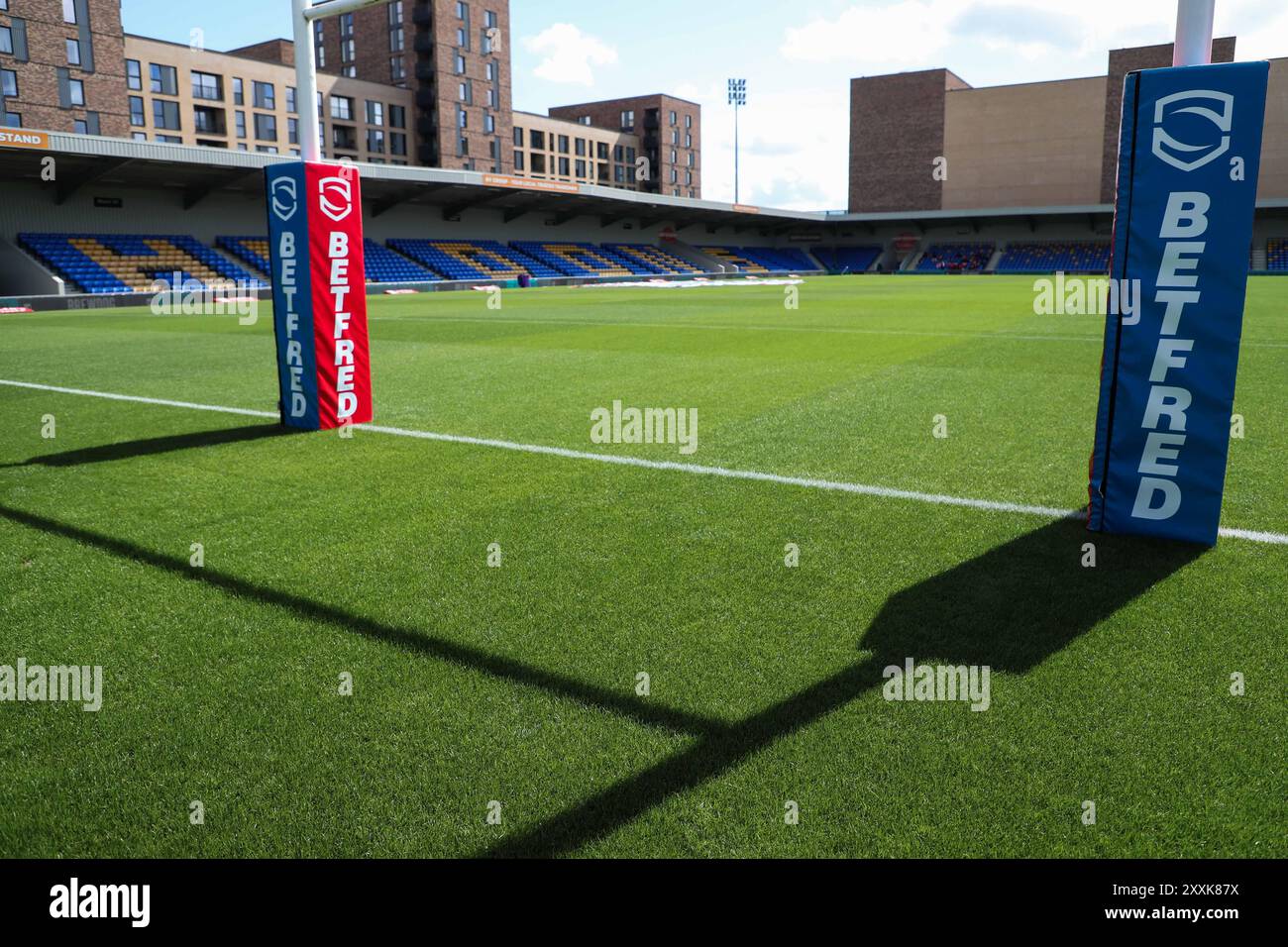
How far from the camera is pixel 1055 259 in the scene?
2840 inches

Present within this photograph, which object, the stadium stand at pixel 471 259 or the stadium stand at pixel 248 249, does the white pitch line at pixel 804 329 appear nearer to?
the stadium stand at pixel 248 249

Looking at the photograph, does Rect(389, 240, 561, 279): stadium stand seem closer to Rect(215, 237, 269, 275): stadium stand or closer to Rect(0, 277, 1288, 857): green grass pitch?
Rect(215, 237, 269, 275): stadium stand

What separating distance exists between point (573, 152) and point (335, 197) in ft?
317

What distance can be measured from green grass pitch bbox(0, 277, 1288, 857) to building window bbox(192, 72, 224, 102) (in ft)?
234

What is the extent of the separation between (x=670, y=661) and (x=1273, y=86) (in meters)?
84.2

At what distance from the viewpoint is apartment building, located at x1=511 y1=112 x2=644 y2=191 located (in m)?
92.7

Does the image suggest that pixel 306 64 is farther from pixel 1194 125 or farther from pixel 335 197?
pixel 1194 125

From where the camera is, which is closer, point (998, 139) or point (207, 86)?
point (207, 86)

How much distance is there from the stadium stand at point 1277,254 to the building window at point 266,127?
72428 millimetres

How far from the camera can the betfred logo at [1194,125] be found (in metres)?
4.46

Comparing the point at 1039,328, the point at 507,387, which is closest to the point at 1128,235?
Result: the point at 507,387

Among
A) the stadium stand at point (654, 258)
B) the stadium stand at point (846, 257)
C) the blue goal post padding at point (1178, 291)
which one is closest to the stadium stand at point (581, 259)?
the stadium stand at point (654, 258)

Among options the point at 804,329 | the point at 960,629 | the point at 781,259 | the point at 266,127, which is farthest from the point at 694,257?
the point at 960,629
